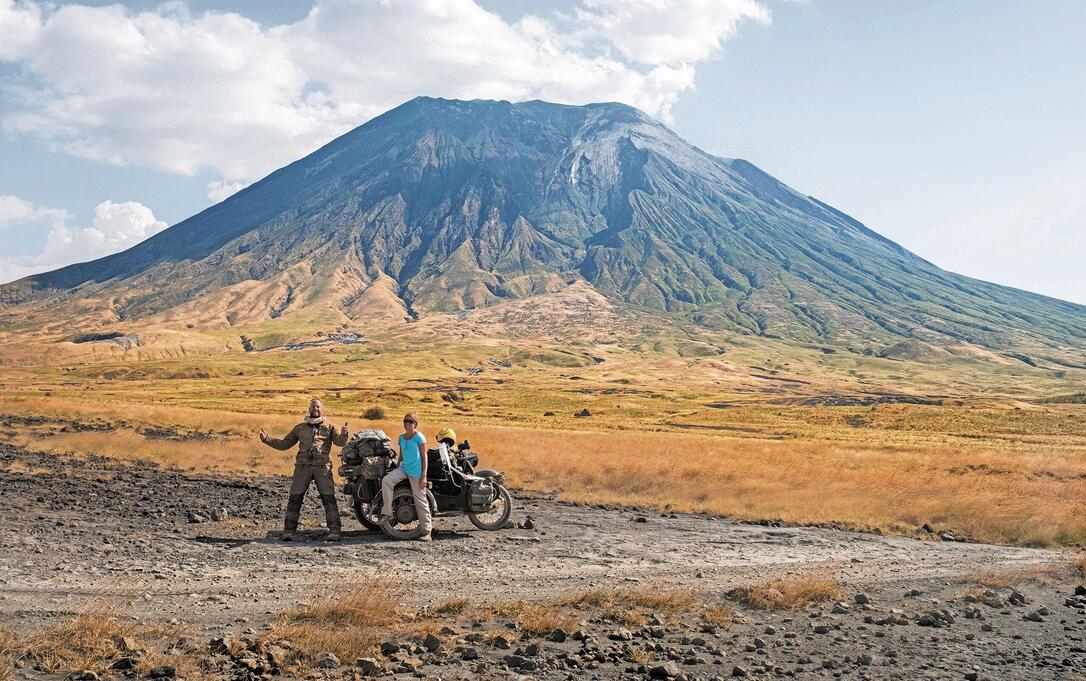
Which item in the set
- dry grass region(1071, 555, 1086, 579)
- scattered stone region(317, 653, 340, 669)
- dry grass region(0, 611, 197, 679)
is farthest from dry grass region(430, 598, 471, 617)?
dry grass region(1071, 555, 1086, 579)

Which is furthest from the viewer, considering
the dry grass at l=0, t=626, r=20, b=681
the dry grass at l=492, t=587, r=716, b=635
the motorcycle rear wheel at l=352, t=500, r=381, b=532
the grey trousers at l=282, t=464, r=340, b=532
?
the motorcycle rear wheel at l=352, t=500, r=381, b=532

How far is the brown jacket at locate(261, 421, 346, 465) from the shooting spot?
14961mm

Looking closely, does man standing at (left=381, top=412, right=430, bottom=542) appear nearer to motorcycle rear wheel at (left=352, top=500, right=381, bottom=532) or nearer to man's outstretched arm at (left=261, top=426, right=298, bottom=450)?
motorcycle rear wheel at (left=352, top=500, right=381, bottom=532)

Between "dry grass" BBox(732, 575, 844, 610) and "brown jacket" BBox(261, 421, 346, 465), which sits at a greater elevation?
"brown jacket" BBox(261, 421, 346, 465)

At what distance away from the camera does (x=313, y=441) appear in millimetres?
15086

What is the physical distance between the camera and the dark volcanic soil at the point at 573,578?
28.1ft

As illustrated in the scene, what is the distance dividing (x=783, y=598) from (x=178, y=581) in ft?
29.3

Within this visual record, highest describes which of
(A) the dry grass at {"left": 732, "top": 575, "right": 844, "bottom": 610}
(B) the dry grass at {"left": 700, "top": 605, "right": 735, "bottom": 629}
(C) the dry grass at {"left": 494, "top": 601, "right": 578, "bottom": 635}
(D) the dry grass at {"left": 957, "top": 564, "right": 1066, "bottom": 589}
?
(D) the dry grass at {"left": 957, "top": 564, "right": 1066, "bottom": 589}

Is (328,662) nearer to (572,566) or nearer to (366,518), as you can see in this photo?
(572,566)

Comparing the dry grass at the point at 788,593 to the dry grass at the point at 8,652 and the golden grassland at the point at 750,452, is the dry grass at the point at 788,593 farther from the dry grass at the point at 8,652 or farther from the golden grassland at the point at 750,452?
the dry grass at the point at 8,652

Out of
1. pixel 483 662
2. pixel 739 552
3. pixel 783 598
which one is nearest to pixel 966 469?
pixel 739 552

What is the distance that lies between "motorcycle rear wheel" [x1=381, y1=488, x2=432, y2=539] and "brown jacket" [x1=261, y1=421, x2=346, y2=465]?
1625mm

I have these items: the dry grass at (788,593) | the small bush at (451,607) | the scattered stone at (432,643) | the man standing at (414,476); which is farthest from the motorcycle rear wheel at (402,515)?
the dry grass at (788,593)

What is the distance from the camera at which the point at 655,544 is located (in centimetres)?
1549
